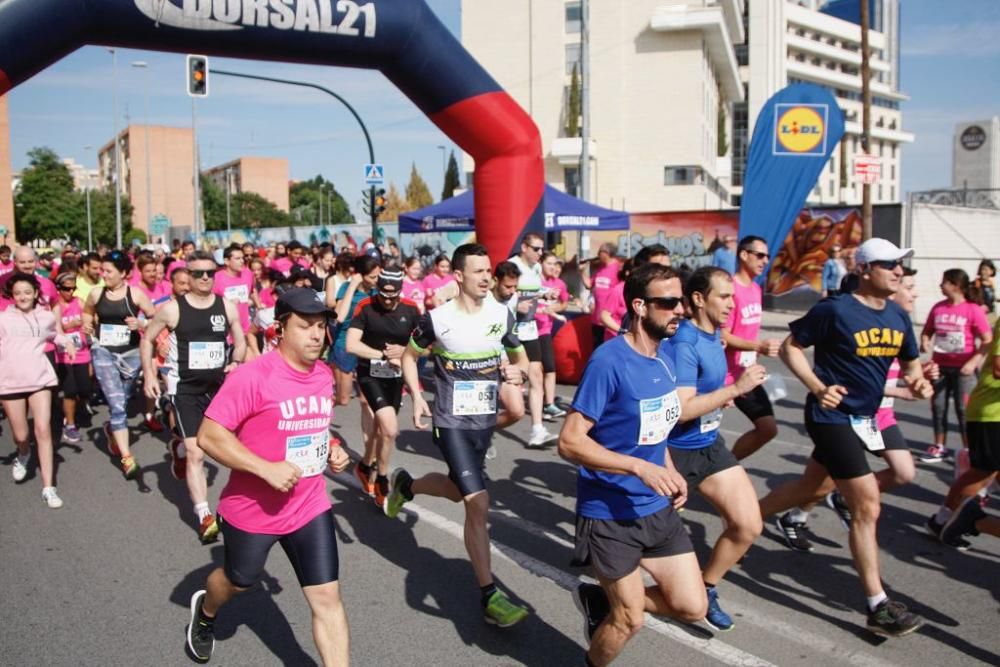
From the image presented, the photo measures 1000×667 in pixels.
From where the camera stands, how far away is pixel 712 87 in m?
53.2

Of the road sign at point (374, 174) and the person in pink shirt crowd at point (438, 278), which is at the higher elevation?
the road sign at point (374, 174)

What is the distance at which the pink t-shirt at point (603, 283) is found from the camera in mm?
9969

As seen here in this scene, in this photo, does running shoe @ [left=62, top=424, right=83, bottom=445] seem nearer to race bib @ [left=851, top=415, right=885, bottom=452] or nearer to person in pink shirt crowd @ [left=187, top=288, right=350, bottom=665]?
person in pink shirt crowd @ [left=187, top=288, right=350, bottom=665]

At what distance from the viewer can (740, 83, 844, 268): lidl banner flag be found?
13977 millimetres

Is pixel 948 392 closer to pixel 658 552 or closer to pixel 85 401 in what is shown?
pixel 658 552

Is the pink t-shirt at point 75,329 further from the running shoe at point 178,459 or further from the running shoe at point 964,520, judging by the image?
the running shoe at point 964,520

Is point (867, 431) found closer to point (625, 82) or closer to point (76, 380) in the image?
point (76, 380)

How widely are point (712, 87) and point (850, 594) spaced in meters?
52.2

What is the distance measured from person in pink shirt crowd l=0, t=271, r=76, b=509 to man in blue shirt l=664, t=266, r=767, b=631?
5113 millimetres

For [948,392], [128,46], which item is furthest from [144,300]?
[948,392]

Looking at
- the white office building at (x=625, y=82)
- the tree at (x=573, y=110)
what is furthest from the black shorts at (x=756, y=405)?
the tree at (x=573, y=110)

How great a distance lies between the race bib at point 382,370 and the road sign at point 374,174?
1815cm

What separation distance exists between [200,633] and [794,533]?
12.3 ft

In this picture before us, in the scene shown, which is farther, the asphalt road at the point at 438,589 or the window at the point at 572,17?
the window at the point at 572,17
